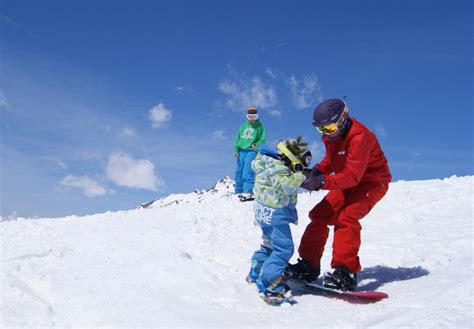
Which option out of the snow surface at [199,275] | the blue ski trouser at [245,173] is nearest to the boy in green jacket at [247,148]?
the blue ski trouser at [245,173]

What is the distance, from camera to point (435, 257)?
231 inches

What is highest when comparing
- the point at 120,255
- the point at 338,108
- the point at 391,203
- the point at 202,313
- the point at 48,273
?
the point at 391,203

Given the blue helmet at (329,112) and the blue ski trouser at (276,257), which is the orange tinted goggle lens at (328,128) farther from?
the blue ski trouser at (276,257)

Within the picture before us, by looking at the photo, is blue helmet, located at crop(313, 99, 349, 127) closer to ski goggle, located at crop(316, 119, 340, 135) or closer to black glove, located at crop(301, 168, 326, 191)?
ski goggle, located at crop(316, 119, 340, 135)

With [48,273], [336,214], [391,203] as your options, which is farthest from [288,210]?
[391,203]

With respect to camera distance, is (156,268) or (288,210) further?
(156,268)

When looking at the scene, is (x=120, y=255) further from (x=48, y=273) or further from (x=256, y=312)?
(x=256, y=312)

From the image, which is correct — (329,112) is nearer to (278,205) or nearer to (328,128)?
(328,128)

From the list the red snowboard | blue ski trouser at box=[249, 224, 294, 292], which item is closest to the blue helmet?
blue ski trouser at box=[249, 224, 294, 292]

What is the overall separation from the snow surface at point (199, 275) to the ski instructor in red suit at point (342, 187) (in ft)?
1.03

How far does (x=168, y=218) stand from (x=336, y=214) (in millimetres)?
4396

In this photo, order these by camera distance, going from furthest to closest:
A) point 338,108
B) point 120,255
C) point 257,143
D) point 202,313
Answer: point 257,143
point 120,255
point 338,108
point 202,313

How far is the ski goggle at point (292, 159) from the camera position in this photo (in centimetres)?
443

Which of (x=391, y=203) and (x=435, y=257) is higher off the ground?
(x=391, y=203)
